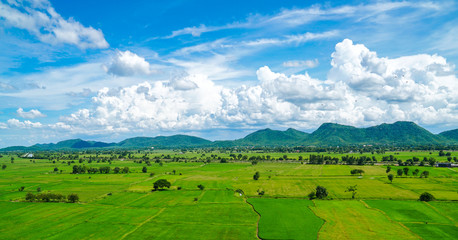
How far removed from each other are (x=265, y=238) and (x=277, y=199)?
43529 millimetres

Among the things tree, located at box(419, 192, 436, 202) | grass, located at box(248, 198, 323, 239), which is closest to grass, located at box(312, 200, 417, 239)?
grass, located at box(248, 198, 323, 239)

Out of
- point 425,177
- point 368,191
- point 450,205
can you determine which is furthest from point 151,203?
point 425,177

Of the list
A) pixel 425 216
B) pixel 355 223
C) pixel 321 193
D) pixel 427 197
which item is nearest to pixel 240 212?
pixel 355 223

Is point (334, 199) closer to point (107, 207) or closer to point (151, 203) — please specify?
point (151, 203)

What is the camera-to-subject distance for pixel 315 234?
2817 inches

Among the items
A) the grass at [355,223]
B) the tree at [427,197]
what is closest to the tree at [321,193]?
the grass at [355,223]

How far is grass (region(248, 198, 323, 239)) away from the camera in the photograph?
239 ft

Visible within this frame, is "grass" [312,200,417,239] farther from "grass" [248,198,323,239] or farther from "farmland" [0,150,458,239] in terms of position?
"grass" [248,198,323,239]

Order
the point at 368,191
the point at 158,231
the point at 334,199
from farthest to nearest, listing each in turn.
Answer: the point at 368,191
the point at 334,199
the point at 158,231

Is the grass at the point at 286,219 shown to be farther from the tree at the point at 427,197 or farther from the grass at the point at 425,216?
the tree at the point at 427,197

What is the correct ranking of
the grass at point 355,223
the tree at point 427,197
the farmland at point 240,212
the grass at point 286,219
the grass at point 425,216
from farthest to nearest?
the tree at point 427,197
the farmland at point 240,212
the grass at point 425,216
the grass at point 286,219
the grass at point 355,223

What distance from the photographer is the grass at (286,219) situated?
72750mm

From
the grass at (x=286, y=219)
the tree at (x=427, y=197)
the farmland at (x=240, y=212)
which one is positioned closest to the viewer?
the grass at (x=286, y=219)

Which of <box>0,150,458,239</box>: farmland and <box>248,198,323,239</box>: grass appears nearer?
<box>248,198,323,239</box>: grass
